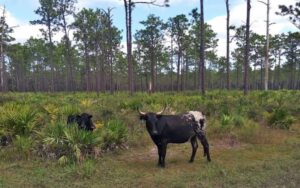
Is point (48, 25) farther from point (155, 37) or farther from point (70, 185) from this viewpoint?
point (70, 185)

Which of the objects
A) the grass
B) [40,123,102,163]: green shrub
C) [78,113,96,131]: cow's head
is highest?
[78,113,96,131]: cow's head

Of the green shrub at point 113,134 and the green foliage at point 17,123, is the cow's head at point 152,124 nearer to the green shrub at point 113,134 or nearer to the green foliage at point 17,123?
the green shrub at point 113,134

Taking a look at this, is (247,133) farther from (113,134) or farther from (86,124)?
(86,124)

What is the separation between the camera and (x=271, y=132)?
587 inches

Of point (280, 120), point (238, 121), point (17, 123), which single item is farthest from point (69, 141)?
point (280, 120)

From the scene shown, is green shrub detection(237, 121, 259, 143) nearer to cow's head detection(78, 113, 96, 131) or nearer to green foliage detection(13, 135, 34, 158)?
cow's head detection(78, 113, 96, 131)

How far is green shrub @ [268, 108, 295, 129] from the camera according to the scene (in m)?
15.8

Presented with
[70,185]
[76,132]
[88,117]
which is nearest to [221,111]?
[88,117]

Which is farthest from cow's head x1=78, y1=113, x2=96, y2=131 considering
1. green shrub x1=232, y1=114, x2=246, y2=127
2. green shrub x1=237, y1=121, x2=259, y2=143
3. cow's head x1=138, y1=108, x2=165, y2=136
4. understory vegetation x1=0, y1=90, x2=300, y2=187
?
green shrub x1=232, y1=114, x2=246, y2=127

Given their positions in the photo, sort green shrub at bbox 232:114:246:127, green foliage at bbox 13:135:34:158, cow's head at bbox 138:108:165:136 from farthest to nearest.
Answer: green shrub at bbox 232:114:246:127 < green foliage at bbox 13:135:34:158 < cow's head at bbox 138:108:165:136

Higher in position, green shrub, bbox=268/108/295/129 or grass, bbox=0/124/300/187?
green shrub, bbox=268/108/295/129

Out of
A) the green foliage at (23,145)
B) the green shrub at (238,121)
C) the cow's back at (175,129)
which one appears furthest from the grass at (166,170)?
the green shrub at (238,121)

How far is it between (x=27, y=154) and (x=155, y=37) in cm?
4927

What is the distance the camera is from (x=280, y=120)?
15922 millimetres
